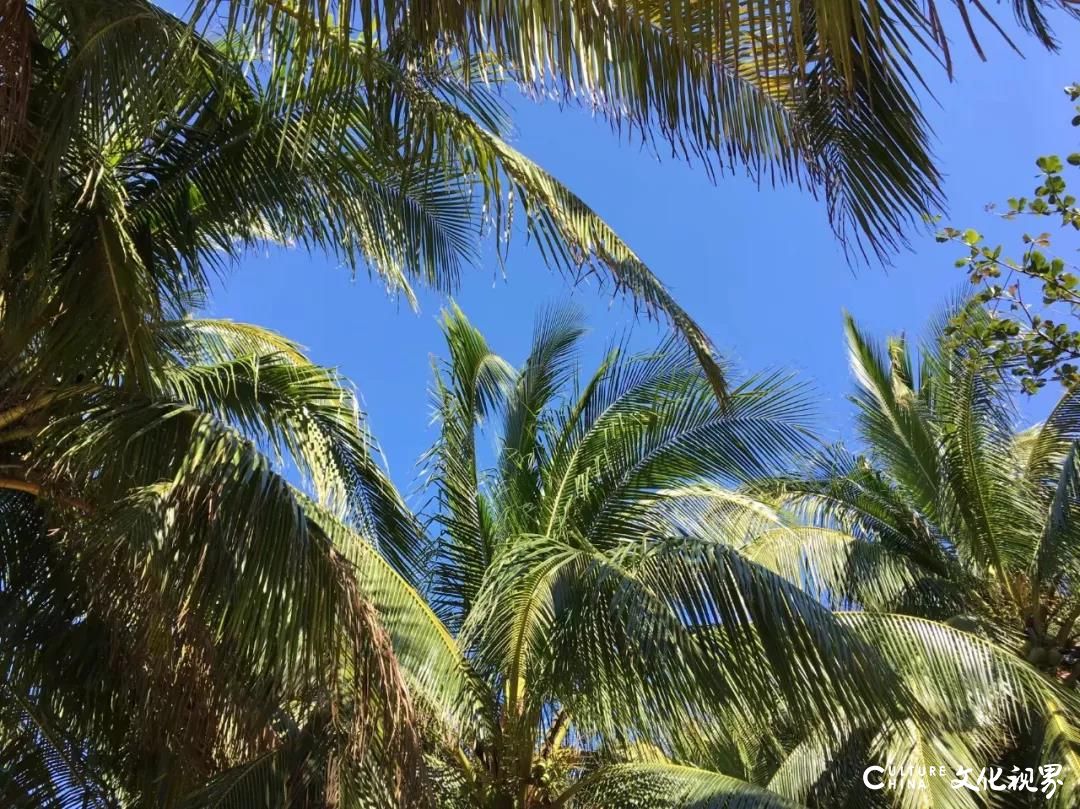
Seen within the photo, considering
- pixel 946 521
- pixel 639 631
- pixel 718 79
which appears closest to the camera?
pixel 718 79

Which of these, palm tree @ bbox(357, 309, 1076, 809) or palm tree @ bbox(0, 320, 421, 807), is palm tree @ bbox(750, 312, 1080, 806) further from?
palm tree @ bbox(0, 320, 421, 807)

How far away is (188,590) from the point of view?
3.39 meters

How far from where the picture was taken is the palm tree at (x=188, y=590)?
3.41 meters

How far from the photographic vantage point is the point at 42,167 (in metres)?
4.08

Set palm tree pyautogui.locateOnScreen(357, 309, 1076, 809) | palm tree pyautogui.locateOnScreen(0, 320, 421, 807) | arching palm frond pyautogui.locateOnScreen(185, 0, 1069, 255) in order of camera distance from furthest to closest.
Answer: palm tree pyautogui.locateOnScreen(357, 309, 1076, 809) < palm tree pyautogui.locateOnScreen(0, 320, 421, 807) < arching palm frond pyautogui.locateOnScreen(185, 0, 1069, 255)

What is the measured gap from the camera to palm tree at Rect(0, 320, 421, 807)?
341cm

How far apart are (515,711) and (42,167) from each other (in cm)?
383

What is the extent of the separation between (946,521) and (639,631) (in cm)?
545

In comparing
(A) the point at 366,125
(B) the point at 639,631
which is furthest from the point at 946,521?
(A) the point at 366,125

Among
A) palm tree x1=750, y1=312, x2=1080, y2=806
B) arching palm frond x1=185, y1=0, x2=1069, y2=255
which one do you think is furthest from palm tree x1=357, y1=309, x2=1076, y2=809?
arching palm frond x1=185, y1=0, x2=1069, y2=255

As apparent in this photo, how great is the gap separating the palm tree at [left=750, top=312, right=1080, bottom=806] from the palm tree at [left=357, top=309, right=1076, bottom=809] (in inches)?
33.1

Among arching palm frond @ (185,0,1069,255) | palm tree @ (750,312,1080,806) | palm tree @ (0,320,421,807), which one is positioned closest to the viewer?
arching palm frond @ (185,0,1069,255)

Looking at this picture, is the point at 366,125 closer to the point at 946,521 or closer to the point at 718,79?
the point at 718,79

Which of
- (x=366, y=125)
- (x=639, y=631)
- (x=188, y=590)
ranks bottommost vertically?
(x=639, y=631)
